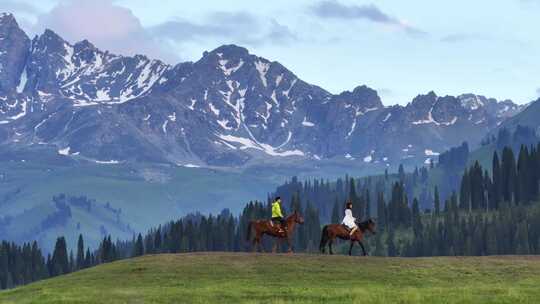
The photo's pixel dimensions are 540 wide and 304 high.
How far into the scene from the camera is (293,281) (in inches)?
2899

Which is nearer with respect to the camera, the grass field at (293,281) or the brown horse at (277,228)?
the grass field at (293,281)

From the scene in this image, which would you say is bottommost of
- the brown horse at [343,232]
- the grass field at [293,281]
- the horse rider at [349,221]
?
the grass field at [293,281]

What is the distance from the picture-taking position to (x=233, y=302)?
204ft

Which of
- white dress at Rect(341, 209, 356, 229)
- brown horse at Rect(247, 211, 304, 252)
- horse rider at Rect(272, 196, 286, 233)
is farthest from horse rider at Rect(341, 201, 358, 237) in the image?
horse rider at Rect(272, 196, 286, 233)

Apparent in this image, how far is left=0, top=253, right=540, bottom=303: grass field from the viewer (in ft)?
209

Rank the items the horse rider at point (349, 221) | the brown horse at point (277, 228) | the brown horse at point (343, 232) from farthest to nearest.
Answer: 1. the brown horse at point (277, 228)
2. the brown horse at point (343, 232)
3. the horse rider at point (349, 221)

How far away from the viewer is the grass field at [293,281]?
63594mm

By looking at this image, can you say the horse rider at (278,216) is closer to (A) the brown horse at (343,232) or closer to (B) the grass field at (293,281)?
(A) the brown horse at (343,232)

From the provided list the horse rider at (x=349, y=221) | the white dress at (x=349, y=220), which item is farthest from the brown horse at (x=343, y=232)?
the white dress at (x=349, y=220)

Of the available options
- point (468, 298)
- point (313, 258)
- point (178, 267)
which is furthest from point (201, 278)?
point (468, 298)

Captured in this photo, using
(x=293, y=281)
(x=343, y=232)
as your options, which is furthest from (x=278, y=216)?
(x=293, y=281)

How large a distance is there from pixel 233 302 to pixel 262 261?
60.4 feet

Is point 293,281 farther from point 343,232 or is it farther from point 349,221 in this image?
point 343,232

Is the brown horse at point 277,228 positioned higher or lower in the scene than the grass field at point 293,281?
higher
